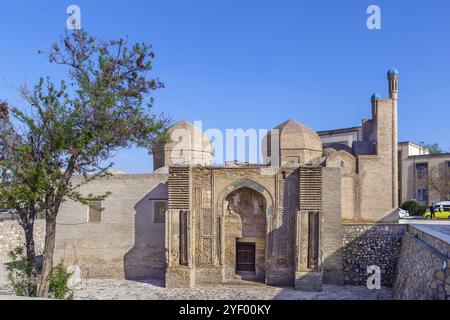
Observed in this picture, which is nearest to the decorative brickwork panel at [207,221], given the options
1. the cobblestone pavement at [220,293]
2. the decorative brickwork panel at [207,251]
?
the decorative brickwork panel at [207,251]

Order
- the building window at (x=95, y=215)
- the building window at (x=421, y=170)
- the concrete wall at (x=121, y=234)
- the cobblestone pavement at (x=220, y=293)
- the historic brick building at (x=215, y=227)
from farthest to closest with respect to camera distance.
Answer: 1. the building window at (x=421, y=170)
2. the building window at (x=95, y=215)
3. the concrete wall at (x=121, y=234)
4. the historic brick building at (x=215, y=227)
5. the cobblestone pavement at (x=220, y=293)

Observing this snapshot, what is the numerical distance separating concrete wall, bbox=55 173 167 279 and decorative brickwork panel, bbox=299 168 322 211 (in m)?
5.34

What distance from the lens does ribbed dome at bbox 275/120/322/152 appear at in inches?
1015

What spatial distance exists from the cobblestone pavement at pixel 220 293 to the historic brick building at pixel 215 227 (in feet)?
1.60

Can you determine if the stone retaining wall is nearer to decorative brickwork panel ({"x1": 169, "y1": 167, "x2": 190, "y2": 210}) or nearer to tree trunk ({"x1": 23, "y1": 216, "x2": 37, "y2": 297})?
decorative brickwork panel ({"x1": 169, "y1": 167, "x2": 190, "y2": 210})

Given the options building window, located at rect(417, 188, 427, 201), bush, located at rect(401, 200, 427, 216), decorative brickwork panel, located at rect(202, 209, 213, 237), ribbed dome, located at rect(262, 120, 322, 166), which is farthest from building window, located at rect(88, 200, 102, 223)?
building window, located at rect(417, 188, 427, 201)

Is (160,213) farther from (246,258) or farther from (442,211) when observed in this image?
(442,211)

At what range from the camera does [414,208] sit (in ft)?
116

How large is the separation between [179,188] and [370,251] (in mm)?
7393

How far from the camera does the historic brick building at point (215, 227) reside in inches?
615

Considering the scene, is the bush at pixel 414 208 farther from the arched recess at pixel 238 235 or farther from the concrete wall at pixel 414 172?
the arched recess at pixel 238 235

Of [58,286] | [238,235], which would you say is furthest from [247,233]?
[58,286]
